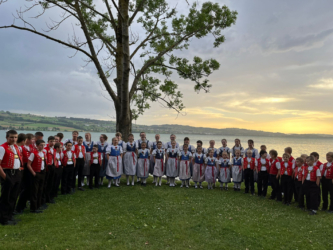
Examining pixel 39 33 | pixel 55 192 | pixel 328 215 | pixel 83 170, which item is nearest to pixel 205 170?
pixel 328 215

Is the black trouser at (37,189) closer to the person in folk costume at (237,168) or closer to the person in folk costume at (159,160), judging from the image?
the person in folk costume at (159,160)

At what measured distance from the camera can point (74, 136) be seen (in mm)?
9156

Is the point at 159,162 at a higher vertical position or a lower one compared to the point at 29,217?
higher

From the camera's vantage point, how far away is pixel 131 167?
10039mm

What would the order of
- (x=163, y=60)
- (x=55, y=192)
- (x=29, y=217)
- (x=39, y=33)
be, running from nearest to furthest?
(x=29, y=217)
(x=55, y=192)
(x=39, y=33)
(x=163, y=60)

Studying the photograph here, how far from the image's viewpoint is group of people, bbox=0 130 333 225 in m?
5.43


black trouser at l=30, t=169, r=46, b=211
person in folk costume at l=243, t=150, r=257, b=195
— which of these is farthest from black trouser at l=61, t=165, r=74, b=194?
person in folk costume at l=243, t=150, r=257, b=195

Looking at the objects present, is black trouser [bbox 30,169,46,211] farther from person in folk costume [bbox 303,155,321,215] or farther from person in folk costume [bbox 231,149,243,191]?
person in folk costume [bbox 303,155,321,215]

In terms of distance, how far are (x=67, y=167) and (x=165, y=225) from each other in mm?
4582

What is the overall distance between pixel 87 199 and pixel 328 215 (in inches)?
301

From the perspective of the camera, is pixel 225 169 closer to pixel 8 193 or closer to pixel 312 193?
pixel 312 193

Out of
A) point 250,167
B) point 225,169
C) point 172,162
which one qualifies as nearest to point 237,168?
point 225,169

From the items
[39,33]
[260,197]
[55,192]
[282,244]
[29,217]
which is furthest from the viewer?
[39,33]

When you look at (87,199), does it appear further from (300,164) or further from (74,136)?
(300,164)
